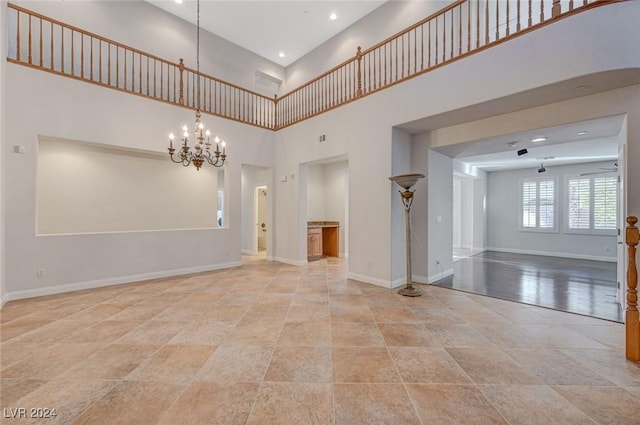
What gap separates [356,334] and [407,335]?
Result: 1.84 feet

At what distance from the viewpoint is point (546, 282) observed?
5078mm

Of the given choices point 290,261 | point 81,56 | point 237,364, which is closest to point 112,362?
point 237,364

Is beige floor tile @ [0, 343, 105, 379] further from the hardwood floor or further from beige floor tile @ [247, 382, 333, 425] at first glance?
the hardwood floor

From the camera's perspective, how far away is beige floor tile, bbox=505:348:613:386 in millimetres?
2084

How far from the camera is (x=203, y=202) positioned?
7.21 meters

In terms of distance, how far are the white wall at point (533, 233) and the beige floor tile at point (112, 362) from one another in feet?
35.4

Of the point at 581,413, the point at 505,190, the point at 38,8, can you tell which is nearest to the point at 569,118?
the point at 581,413

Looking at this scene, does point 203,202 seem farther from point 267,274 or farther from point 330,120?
point 330,120

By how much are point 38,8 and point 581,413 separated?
977cm

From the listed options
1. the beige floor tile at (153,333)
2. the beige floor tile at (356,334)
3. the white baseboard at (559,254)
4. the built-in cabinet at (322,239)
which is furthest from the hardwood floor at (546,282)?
the beige floor tile at (153,333)

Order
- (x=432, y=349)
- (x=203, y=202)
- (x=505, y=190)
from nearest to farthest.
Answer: (x=432, y=349) → (x=203, y=202) → (x=505, y=190)

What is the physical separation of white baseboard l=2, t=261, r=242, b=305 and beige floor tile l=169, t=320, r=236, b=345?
9.32 ft

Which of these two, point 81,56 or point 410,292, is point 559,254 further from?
point 81,56

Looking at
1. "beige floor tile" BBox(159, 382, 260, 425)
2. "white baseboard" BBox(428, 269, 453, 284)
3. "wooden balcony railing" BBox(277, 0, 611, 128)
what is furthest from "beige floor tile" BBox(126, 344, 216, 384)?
"wooden balcony railing" BBox(277, 0, 611, 128)
